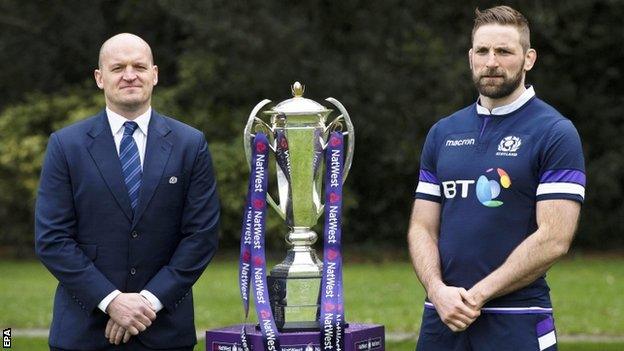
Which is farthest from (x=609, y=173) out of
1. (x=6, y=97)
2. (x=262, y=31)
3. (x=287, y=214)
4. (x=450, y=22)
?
(x=287, y=214)

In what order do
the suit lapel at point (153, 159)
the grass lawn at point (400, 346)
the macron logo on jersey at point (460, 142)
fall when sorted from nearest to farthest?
the macron logo on jersey at point (460, 142) → the suit lapel at point (153, 159) → the grass lawn at point (400, 346)

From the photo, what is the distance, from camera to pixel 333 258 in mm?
4812

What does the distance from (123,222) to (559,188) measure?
1.67m

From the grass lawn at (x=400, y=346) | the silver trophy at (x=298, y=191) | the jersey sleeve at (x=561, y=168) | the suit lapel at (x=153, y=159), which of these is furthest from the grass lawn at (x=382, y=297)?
the jersey sleeve at (x=561, y=168)

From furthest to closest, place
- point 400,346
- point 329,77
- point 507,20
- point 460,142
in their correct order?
point 329,77 < point 400,346 < point 460,142 < point 507,20

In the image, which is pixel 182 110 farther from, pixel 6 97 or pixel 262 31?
pixel 6 97

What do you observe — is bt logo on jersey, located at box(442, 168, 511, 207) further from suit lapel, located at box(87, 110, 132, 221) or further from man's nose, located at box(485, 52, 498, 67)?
suit lapel, located at box(87, 110, 132, 221)

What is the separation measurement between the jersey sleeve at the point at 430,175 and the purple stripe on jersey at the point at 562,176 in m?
0.48

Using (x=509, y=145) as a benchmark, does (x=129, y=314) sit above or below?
below

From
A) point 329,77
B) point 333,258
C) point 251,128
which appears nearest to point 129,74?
point 251,128

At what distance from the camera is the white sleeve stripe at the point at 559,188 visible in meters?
4.30

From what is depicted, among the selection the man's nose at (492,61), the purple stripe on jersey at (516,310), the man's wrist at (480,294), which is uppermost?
the man's nose at (492,61)

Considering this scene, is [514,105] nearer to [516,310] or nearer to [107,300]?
[516,310]

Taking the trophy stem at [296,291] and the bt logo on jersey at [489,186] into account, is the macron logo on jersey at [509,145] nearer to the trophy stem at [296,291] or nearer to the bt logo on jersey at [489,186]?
the bt logo on jersey at [489,186]
